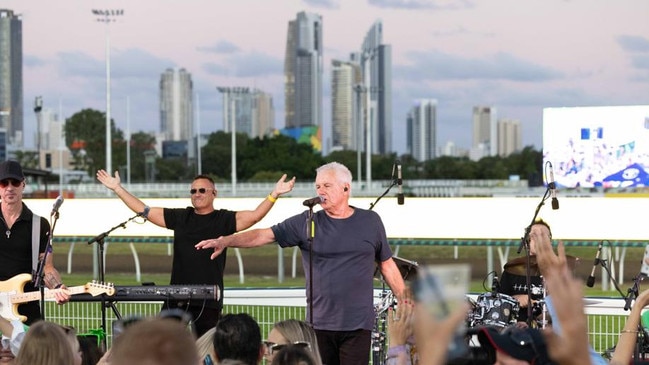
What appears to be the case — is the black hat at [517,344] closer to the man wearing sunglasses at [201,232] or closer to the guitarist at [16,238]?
the man wearing sunglasses at [201,232]

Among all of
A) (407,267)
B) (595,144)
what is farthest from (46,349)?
(595,144)

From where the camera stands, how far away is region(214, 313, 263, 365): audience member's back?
6.00 m

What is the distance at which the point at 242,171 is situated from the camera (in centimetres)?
12862

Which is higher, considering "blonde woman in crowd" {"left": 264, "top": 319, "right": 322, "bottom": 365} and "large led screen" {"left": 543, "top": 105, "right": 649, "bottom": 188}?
"large led screen" {"left": 543, "top": 105, "right": 649, "bottom": 188}

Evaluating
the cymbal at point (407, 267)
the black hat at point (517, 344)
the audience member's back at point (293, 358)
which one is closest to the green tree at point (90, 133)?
the cymbal at point (407, 267)

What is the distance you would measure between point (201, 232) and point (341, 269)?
4.82 ft

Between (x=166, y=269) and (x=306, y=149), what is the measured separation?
331 feet

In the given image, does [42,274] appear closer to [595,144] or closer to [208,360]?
[208,360]

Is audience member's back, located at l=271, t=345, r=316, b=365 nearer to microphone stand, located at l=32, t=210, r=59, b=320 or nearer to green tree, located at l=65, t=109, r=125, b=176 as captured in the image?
microphone stand, located at l=32, t=210, r=59, b=320

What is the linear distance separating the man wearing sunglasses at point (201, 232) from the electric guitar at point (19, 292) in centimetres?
55

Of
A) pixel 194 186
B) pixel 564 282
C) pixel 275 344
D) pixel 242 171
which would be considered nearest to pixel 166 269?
pixel 194 186

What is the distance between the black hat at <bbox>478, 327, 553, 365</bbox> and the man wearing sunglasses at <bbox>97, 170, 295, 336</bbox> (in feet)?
18.0

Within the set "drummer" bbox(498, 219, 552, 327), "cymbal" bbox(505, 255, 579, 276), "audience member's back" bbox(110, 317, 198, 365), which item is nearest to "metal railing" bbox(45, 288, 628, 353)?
"drummer" bbox(498, 219, 552, 327)

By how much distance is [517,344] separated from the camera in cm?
404
